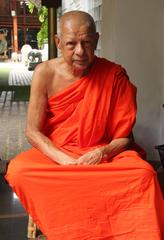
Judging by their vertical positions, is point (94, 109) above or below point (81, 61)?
below

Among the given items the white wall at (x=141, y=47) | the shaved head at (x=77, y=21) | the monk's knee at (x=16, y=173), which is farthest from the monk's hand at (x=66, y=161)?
the white wall at (x=141, y=47)

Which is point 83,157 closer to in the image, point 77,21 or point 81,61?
point 81,61

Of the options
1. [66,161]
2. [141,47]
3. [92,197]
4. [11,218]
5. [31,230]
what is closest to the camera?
[92,197]

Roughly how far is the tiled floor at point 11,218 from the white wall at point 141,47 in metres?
1.29

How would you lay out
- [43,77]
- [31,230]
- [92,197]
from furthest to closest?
1. [31,230]
2. [43,77]
3. [92,197]

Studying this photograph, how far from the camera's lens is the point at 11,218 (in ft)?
8.32

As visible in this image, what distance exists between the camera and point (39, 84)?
2133 millimetres

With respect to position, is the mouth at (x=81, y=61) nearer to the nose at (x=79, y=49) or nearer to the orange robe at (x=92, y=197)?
the nose at (x=79, y=49)

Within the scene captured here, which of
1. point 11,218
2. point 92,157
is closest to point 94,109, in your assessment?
point 92,157

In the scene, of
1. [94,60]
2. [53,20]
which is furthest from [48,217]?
[53,20]

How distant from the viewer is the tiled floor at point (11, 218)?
7.69ft

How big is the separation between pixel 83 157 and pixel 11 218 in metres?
0.91

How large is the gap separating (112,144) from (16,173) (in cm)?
58

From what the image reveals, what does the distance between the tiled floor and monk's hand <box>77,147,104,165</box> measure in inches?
29.4
